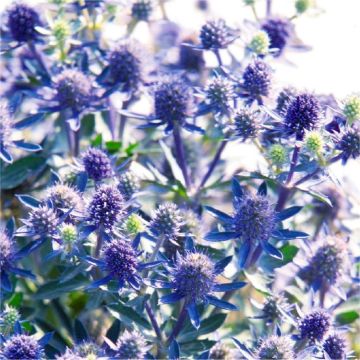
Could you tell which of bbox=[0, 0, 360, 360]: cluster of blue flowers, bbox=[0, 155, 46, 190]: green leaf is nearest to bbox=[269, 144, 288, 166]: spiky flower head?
bbox=[0, 0, 360, 360]: cluster of blue flowers

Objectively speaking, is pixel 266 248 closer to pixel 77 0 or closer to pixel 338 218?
pixel 338 218

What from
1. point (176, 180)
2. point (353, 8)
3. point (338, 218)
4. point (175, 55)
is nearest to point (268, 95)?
point (176, 180)

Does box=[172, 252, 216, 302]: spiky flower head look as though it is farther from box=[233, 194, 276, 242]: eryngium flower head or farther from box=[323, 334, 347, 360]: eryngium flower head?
box=[323, 334, 347, 360]: eryngium flower head

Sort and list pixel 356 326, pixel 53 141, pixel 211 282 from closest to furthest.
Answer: pixel 211 282 → pixel 356 326 → pixel 53 141

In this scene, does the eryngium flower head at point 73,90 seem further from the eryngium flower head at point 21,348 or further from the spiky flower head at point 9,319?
the eryngium flower head at point 21,348

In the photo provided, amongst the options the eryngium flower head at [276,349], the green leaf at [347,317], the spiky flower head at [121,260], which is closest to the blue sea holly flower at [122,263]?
the spiky flower head at [121,260]

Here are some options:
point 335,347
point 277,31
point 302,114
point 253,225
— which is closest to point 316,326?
point 335,347
